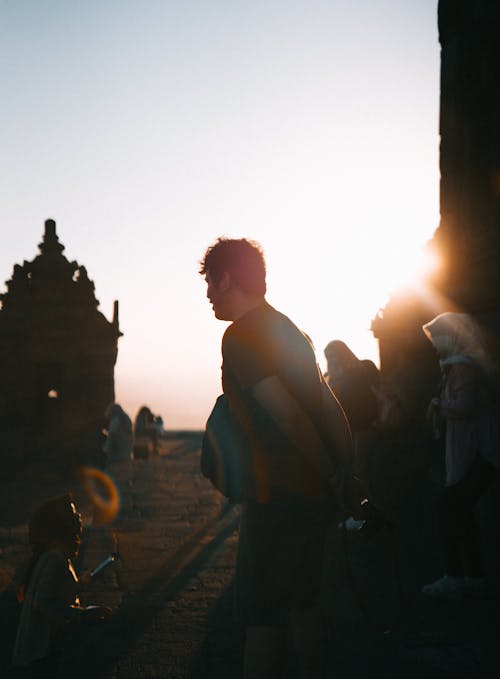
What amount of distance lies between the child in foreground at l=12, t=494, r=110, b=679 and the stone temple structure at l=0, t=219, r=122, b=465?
2454 centimetres

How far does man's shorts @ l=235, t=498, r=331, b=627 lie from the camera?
2824 millimetres

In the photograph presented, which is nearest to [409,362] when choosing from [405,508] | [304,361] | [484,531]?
[405,508]

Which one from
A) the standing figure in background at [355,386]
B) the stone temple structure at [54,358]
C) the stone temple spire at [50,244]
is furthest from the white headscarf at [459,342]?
the stone temple spire at [50,244]

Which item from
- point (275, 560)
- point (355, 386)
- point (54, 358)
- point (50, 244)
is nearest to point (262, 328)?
point (275, 560)

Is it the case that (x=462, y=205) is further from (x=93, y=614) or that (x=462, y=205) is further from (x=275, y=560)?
(x=275, y=560)

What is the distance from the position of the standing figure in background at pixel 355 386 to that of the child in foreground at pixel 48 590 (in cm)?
363

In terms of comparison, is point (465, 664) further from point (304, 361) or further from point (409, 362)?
point (409, 362)

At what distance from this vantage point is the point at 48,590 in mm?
3359

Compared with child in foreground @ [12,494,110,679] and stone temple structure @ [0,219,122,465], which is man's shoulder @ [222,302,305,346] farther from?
stone temple structure @ [0,219,122,465]

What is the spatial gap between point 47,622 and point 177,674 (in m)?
0.83

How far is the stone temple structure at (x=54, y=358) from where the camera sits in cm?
2806

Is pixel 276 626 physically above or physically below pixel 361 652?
above

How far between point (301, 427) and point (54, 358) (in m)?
26.5

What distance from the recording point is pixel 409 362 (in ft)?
35.9
